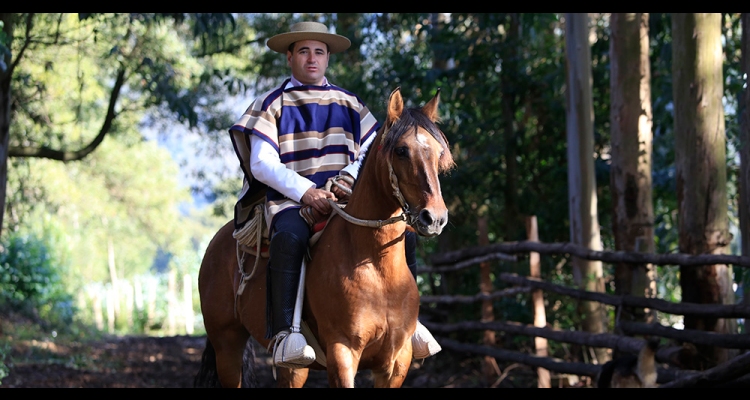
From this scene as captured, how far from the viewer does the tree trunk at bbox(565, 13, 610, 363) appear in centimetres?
938

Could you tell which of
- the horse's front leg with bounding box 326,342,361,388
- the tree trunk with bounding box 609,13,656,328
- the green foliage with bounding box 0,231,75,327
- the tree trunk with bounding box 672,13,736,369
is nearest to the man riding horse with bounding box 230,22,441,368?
the horse's front leg with bounding box 326,342,361,388

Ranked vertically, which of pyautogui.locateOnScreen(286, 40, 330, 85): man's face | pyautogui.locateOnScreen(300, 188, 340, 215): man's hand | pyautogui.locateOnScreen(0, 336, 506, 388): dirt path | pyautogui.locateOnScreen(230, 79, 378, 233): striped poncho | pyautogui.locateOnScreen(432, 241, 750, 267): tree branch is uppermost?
pyautogui.locateOnScreen(286, 40, 330, 85): man's face

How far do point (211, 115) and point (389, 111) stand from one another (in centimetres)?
1370

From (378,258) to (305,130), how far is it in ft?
3.41

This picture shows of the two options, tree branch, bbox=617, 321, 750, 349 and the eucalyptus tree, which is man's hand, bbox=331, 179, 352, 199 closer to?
tree branch, bbox=617, 321, 750, 349

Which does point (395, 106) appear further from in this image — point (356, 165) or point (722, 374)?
point (722, 374)

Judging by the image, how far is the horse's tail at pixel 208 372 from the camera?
619 cm

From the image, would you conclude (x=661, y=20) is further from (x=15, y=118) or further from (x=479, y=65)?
(x=15, y=118)


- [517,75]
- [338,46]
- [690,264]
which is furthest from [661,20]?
[338,46]

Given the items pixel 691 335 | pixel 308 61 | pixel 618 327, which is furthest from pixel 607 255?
pixel 308 61

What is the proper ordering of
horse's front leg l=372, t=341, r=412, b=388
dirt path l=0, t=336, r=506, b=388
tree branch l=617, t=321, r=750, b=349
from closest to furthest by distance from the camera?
horse's front leg l=372, t=341, r=412, b=388 < tree branch l=617, t=321, r=750, b=349 < dirt path l=0, t=336, r=506, b=388

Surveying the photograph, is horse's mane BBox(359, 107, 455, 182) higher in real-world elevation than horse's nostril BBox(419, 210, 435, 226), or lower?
higher

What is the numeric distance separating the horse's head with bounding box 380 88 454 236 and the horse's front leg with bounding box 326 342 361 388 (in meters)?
0.82

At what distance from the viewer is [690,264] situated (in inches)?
265
